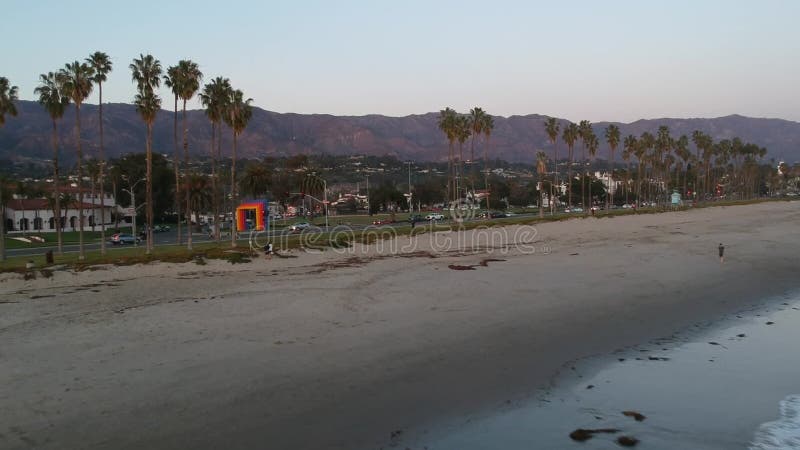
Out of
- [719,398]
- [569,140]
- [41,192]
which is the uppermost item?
[569,140]

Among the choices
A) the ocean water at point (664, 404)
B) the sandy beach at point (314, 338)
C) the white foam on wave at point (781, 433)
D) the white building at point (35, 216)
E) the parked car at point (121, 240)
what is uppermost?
the white building at point (35, 216)

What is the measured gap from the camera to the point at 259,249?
36.7 metres

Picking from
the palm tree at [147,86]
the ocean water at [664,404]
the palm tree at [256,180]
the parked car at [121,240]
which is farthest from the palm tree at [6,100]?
the palm tree at [256,180]

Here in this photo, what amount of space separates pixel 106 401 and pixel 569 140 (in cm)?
10683

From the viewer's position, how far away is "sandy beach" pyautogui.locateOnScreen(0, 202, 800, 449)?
387 inches

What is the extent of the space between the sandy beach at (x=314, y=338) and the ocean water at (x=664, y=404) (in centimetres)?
59

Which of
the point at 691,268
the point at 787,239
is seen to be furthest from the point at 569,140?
the point at 691,268

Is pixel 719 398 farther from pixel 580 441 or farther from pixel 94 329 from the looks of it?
pixel 94 329

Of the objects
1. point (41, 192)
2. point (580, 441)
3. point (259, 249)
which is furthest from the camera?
point (41, 192)

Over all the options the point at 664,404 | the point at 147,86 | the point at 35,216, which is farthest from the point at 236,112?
the point at 35,216

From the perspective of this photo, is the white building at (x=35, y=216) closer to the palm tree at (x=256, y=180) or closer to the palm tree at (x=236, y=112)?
the palm tree at (x=256, y=180)

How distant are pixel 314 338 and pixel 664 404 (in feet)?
28.2

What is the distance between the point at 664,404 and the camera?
11141 mm

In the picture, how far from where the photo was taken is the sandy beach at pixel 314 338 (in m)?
9.82
